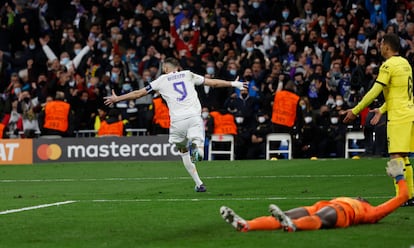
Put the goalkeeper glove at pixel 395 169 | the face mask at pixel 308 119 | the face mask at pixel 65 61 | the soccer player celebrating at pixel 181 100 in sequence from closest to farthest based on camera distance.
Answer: the goalkeeper glove at pixel 395 169
the soccer player celebrating at pixel 181 100
the face mask at pixel 308 119
the face mask at pixel 65 61

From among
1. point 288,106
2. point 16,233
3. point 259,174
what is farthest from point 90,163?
point 16,233

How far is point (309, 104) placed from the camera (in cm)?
2852

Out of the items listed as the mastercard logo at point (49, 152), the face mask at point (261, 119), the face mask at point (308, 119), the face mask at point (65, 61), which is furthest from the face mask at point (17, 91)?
the face mask at point (308, 119)

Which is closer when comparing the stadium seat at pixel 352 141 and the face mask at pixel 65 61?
the stadium seat at pixel 352 141

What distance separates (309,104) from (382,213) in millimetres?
17589

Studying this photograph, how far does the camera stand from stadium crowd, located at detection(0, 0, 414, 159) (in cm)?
2838

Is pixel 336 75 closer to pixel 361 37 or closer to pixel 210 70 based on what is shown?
pixel 361 37

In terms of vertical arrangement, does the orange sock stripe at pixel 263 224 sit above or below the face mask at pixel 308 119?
below

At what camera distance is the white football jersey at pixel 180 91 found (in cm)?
1755

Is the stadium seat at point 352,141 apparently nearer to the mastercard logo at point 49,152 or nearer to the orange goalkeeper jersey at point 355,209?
the mastercard logo at point 49,152

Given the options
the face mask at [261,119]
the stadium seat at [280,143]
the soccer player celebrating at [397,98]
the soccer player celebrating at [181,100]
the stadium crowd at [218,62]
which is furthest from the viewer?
the face mask at [261,119]

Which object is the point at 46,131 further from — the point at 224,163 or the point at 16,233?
the point at 16,233

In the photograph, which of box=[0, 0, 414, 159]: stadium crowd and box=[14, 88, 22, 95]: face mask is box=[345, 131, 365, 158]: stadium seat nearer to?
box=[0, 0, 414, 159]: stadium crowd

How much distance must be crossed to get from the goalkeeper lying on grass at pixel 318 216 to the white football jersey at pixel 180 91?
701 cm
